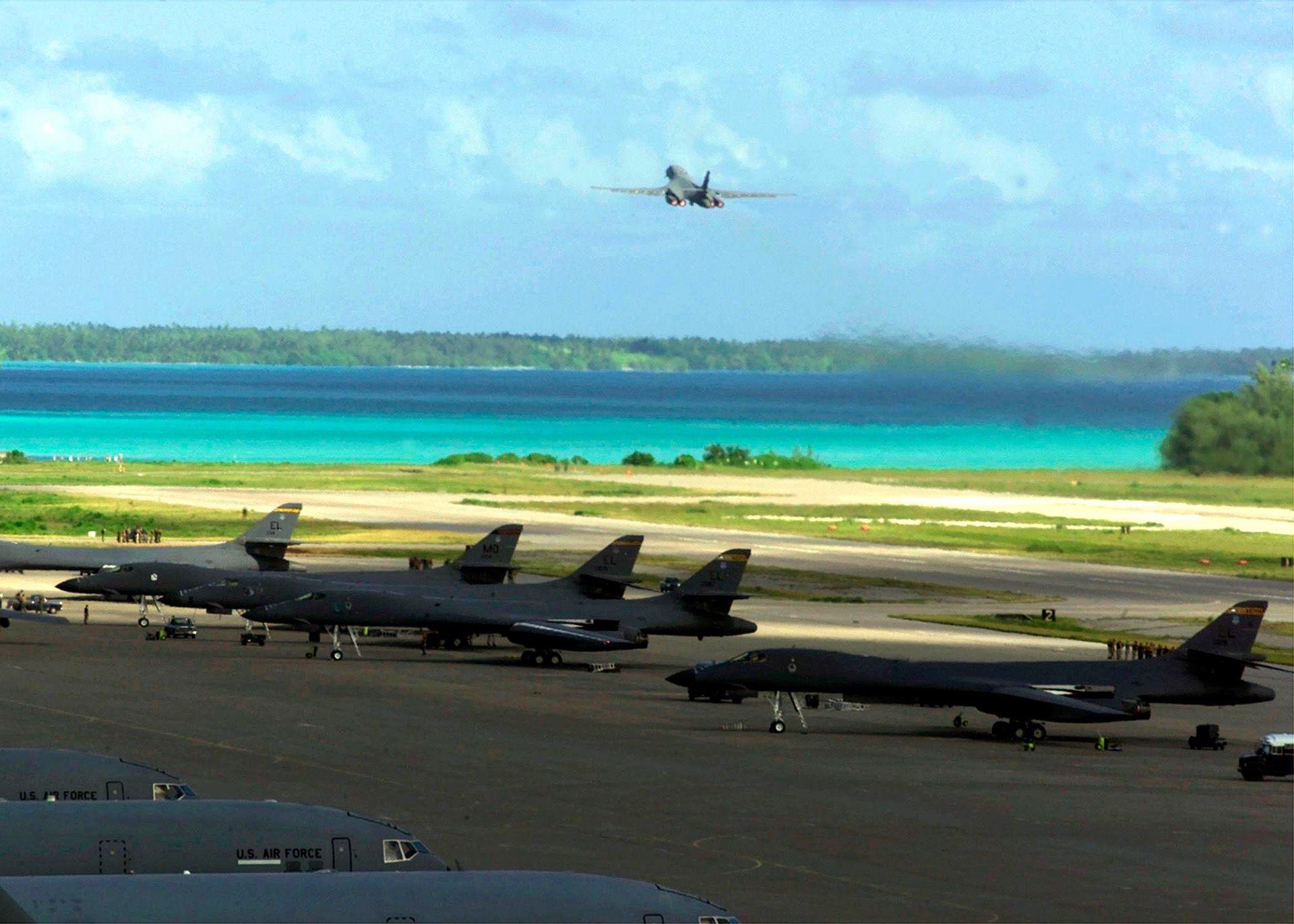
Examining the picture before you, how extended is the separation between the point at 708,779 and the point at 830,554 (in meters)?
82.3

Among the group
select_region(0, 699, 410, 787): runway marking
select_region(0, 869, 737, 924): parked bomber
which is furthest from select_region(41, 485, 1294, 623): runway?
select_region(0, 869, 737, 924): parked bomber

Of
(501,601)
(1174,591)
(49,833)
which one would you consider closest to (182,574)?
(501,601)

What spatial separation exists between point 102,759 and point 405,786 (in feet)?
54.3

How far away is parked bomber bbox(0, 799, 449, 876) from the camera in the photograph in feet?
96.0

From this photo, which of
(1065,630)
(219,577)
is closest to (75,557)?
(219,577)

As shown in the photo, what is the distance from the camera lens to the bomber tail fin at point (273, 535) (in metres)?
104

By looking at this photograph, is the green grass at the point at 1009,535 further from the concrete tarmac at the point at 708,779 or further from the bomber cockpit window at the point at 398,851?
the bomber cockpit window at the point at 398,851

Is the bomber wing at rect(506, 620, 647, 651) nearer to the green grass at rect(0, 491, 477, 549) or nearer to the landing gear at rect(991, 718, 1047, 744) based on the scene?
the landing gear at rect(991, 718, 1047, 744)

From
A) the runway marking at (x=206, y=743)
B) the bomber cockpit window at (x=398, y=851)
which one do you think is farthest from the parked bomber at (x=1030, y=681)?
the bomber cockpit window at (x=398, y=851)

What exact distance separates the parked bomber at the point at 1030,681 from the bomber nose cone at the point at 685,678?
124cm

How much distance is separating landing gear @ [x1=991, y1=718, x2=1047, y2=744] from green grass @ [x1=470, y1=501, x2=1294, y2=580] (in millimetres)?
67405

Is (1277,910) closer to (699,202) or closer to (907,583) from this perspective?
(907,583)

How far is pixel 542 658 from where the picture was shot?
83.6m

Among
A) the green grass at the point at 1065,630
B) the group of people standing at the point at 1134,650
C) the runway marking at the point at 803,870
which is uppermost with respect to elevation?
the green grass at the point at 1065,630
